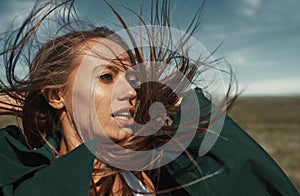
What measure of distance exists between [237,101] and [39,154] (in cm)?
115

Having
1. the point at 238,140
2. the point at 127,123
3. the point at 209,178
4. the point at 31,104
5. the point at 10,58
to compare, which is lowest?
the point at 209,178

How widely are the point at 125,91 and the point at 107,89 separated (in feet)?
0.33

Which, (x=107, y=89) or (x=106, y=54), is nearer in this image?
(x=107, y=89)

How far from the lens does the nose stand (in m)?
2.53

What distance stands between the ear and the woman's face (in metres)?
0.15

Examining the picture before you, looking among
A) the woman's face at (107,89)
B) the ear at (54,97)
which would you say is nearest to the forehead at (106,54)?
the woman's face at (107,89)

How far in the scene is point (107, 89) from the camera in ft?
8.29

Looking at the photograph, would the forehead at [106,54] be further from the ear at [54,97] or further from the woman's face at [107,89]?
the ear at [54,97]

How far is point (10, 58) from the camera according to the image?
290 centimetres

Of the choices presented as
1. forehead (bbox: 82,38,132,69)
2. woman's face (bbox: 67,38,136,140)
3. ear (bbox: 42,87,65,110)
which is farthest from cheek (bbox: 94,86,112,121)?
ear (bbox: 42,87,65,110)

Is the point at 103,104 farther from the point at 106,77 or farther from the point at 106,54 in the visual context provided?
the point at 106,54

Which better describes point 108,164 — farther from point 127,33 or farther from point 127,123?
point 127,33

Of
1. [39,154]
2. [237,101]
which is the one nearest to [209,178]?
[237,101]

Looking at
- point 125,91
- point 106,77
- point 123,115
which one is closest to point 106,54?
point 106,77
